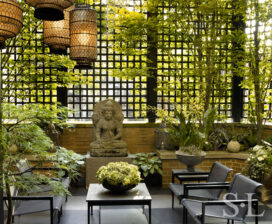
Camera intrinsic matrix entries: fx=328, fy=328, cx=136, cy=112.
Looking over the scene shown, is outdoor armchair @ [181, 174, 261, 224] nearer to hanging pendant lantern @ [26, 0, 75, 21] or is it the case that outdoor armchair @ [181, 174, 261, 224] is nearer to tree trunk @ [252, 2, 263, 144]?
hanging pendant lantern @ [26, 0, 75, 21]

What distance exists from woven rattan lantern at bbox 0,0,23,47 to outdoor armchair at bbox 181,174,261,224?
2.84 meters

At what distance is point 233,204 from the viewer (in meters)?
4.11

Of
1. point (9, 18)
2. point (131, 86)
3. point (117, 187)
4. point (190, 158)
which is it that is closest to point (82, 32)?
point (9, 18)

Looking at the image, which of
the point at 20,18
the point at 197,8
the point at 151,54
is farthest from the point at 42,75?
the point at 20,18

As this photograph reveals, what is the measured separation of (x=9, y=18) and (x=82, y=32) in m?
1.07

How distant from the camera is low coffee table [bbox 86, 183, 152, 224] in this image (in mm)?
4527

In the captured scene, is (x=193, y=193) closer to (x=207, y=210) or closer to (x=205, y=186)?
(x=205, y=186)

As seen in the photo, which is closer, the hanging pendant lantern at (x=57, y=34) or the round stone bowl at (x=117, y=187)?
the hanging pendant lantern at (x=57, y=34)

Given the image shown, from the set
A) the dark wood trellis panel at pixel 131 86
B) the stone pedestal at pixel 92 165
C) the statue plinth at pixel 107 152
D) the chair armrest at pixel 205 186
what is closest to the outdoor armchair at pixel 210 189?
the chair armrest at pixel 205 186

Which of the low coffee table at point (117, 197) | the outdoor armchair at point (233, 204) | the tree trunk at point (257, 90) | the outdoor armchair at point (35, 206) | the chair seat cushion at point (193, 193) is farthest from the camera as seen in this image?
the tree trunk at point (257, 90)

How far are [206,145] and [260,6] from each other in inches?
136

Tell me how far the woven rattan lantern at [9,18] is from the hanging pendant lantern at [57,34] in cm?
94

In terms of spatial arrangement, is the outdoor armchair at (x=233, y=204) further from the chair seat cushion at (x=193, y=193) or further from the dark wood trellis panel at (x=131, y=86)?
the dark wood trellis panel at (x=131, y=86)

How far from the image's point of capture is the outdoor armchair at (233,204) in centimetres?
400
